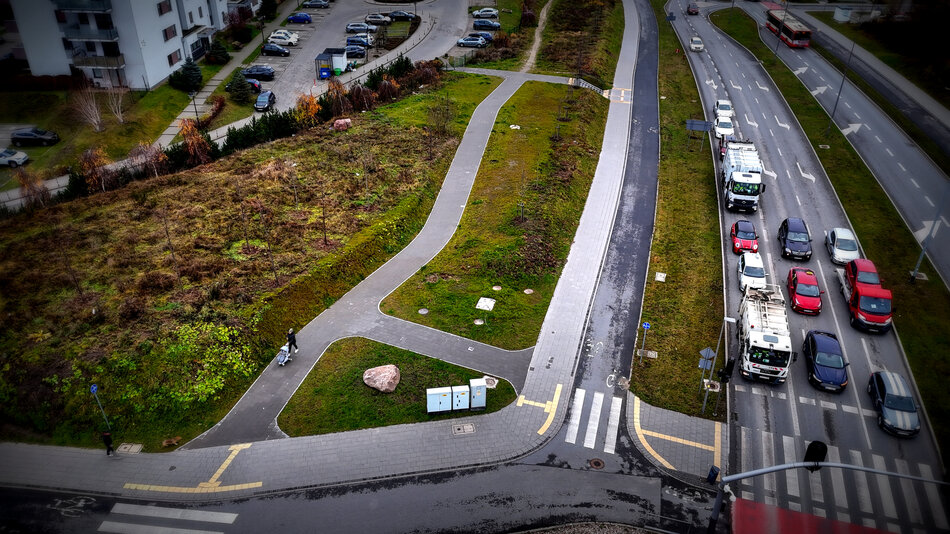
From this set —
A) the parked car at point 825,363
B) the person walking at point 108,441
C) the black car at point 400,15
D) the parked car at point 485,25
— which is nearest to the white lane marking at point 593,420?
the parked car at point 825,363

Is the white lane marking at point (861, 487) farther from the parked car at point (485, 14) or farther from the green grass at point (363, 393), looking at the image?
the parked car at point (485, 14)

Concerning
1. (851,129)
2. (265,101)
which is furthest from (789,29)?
(265,101)

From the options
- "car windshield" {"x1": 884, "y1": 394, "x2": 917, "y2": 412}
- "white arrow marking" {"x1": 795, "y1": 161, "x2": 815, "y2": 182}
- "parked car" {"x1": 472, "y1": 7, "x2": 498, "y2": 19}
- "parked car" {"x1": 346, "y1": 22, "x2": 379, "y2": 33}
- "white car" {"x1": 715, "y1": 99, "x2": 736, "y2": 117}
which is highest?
"parked car" {"x1": 472, "y1": 7, "x2": 498, "y2": 19}

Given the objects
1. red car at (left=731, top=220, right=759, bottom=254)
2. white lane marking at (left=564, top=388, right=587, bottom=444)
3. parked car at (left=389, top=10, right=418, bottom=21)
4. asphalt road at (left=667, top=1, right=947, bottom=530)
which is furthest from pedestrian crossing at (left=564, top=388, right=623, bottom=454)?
parked car at (left=389, top=10, right=418, bottom=21)

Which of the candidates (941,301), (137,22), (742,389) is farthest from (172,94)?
(941,301)

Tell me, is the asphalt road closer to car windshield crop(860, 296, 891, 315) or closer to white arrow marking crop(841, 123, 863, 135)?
car windshield crop(860, 296, 891, 315)

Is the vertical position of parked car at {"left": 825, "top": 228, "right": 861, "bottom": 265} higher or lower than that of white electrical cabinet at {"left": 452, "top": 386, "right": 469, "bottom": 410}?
higher
